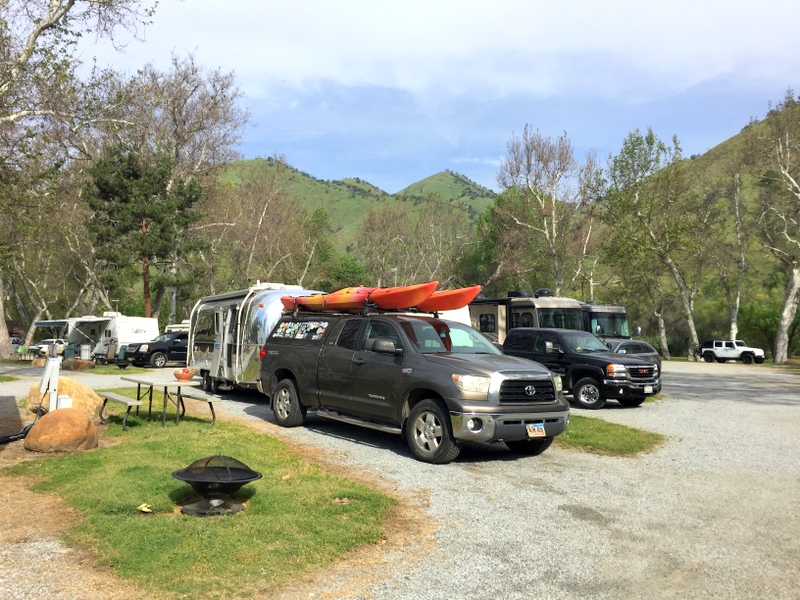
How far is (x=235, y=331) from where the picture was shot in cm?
1496

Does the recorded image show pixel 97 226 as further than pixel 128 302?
No

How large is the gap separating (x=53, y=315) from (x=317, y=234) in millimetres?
28361

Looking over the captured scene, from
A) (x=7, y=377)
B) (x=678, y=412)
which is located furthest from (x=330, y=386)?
(x=7, y=377)

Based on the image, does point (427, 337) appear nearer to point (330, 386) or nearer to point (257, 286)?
point (330, 386)

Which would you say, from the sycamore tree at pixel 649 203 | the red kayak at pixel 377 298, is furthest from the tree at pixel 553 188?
the red kayak at pixel 377 298

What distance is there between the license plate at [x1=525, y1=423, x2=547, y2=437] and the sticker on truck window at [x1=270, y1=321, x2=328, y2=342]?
3848 millimetres

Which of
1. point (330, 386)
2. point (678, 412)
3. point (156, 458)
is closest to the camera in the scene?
point (156, 458)

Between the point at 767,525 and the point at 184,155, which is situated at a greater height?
the point at 184,155

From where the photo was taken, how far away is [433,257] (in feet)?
175

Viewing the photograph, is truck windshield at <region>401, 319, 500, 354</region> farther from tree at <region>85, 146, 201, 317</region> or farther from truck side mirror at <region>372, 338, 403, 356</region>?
tree at <region>85, 146, 201, 317</region>

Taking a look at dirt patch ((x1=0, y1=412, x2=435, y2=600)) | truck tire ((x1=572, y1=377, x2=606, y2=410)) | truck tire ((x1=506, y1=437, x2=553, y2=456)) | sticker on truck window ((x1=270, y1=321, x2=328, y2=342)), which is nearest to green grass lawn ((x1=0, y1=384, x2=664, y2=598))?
dirt patch ((x1=0, y1=412, x2=435, y2=600))

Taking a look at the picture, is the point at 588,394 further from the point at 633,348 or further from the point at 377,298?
the point at 377,298

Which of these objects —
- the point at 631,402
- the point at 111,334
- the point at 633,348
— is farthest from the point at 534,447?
the point at 111,334

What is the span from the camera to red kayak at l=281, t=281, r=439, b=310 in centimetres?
1025
